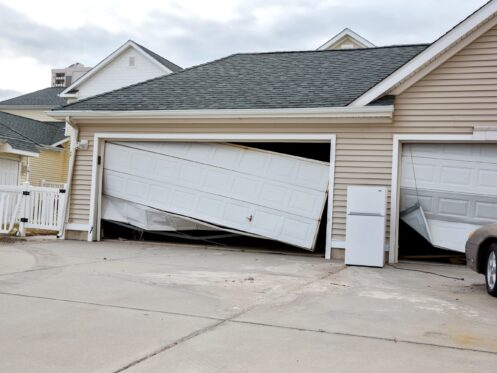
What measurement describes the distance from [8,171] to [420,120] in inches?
568

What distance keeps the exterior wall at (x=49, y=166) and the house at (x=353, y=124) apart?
11.9 m

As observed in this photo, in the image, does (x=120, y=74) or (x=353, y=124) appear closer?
(x=353, y=124)

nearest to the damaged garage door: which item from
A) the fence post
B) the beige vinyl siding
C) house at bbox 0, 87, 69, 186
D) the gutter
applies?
the beige vinyl siding

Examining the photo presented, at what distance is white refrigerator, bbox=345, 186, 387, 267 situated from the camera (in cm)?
892

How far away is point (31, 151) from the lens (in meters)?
18.6

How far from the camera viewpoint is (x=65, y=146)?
974 inches

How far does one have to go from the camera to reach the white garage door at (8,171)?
1786 centimetres

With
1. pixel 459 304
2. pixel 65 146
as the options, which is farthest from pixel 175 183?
pixel 65 146

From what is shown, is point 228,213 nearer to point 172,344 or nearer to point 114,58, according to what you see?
point 172,344

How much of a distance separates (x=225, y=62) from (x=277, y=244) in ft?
16.8

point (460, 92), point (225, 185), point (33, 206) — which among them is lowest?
point (33, 206)

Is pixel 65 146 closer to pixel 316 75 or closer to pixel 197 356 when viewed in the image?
pixel 316 75

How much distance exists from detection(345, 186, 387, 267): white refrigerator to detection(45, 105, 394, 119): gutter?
1.57 metres

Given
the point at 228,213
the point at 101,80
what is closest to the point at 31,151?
the point at 101,80
